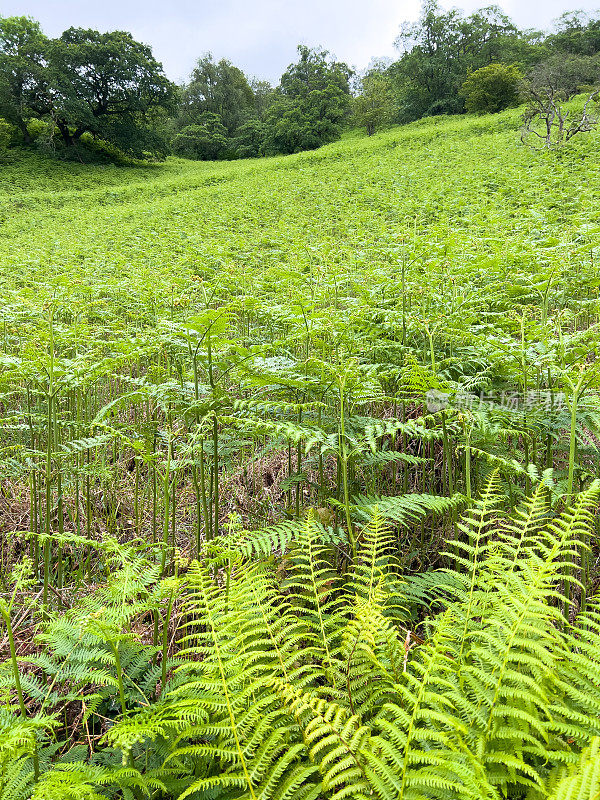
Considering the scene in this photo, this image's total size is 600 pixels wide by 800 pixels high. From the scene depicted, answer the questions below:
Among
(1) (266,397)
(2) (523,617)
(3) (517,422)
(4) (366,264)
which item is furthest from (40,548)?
(4) (366,264)

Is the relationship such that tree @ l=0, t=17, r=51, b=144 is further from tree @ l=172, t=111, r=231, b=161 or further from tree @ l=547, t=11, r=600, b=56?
tree @ l=547, t=11, r=600, b=56

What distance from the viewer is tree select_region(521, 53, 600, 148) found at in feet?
49.5

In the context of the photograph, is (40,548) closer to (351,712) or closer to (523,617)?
(351,712)

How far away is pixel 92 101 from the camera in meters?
31.3

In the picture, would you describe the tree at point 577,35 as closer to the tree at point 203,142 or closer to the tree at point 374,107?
the tree at point 374,107

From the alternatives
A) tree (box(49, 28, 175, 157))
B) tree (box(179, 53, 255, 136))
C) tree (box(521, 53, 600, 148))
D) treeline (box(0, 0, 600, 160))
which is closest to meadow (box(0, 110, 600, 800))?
tree (box(521, 53, 600, 148))

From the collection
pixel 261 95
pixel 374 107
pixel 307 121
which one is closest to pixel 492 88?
pixel 374 107

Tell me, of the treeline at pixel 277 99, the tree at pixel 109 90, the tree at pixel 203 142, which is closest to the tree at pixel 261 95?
the treeline at pixel 277 99

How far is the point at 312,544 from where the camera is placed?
188 cm

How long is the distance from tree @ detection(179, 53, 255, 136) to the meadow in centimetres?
5161

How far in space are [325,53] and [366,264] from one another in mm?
54599

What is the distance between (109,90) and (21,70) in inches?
214

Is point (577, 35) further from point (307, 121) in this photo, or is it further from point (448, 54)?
point (307, 121)

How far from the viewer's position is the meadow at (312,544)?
1.05 metres
